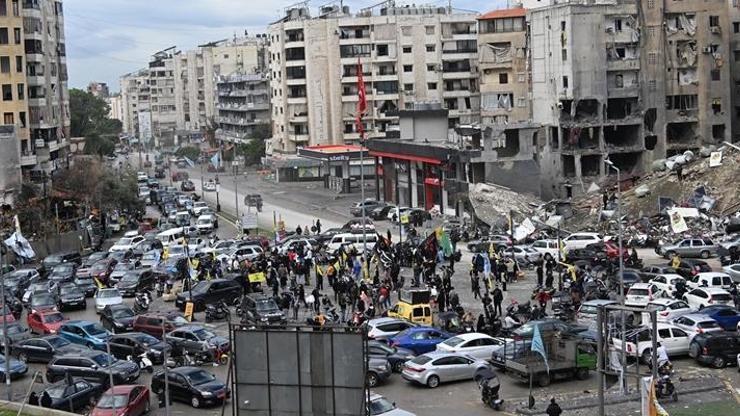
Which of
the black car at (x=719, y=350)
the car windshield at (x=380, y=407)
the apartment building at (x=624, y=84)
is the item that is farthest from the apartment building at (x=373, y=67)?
the car windshield at (x=380, y=407)

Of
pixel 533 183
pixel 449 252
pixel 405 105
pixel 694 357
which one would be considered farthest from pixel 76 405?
pixel 405 105

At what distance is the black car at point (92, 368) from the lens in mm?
30578

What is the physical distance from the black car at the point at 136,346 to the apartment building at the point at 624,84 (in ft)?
133

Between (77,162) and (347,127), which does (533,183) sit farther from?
(347,127)

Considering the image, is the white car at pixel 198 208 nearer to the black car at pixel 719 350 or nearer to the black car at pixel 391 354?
the black car at pixel 391 354

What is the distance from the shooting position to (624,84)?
232 feet

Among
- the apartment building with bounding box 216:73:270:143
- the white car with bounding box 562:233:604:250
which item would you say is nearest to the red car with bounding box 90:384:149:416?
the white car with bounding box 562:233:604:250

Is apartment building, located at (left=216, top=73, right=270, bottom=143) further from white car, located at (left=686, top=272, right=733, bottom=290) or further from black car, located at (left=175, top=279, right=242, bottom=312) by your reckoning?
white car, located at (left=686, top=272, right=733, bottom=290)

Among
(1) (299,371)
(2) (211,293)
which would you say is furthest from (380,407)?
(2) (211,293)

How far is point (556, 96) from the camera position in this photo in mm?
70938

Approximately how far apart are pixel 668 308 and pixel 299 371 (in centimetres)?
1786

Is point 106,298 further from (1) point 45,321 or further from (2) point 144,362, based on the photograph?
(2) point 144,362

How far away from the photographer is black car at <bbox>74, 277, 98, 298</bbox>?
4653 cm

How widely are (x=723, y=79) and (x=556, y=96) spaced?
1068 centimetres
